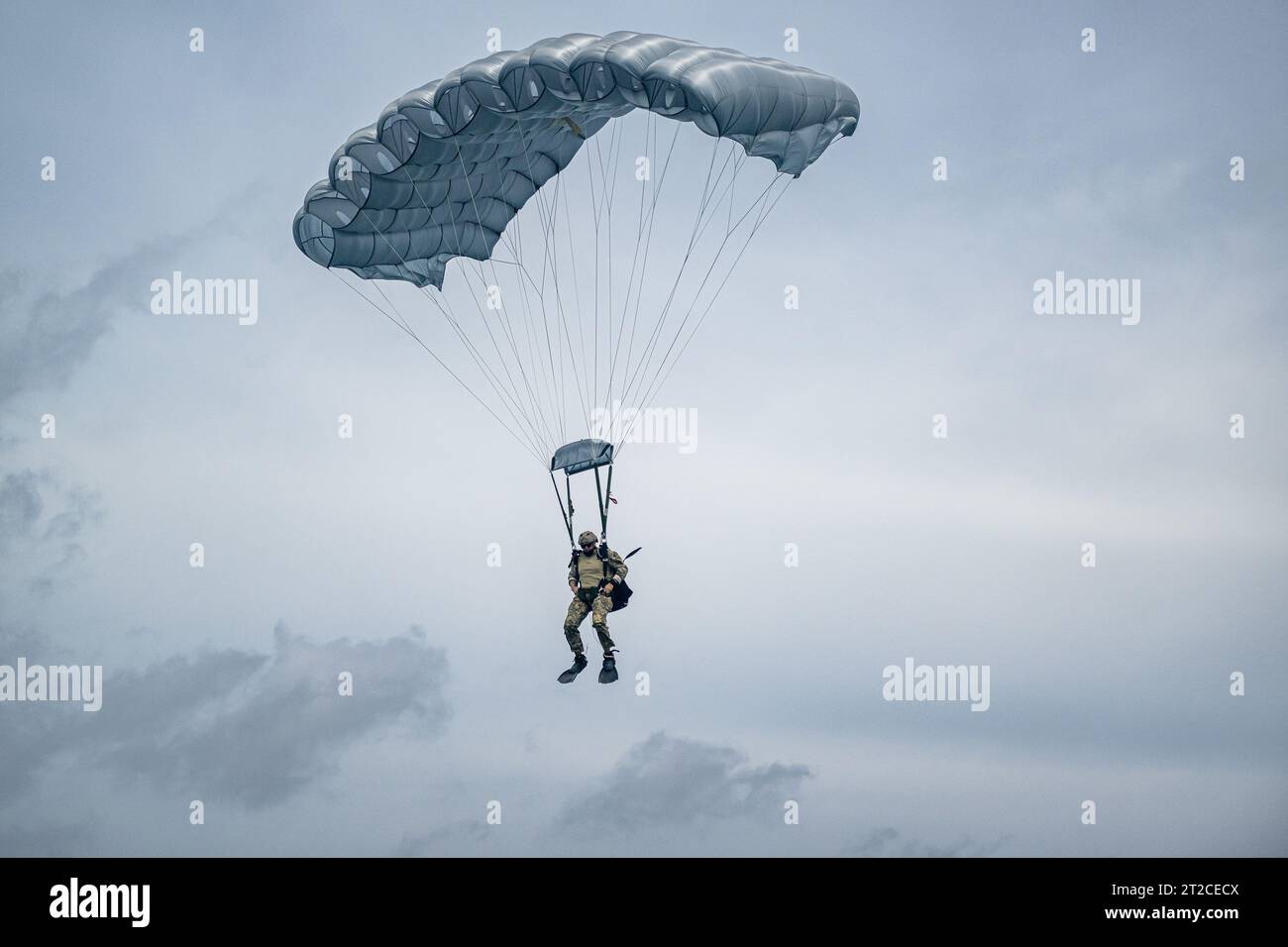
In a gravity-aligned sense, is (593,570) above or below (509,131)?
below

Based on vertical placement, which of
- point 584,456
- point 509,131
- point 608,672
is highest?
point 509,131

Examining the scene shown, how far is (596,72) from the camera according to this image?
72.8 ft

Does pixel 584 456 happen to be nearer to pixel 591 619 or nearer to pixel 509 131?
pixel 591 619

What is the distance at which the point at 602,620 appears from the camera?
936 inches

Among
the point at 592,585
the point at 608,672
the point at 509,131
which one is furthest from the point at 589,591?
the point at 509,131

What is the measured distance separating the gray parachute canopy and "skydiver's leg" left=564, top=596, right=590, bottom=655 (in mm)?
7802

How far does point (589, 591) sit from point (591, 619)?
48 centimetres

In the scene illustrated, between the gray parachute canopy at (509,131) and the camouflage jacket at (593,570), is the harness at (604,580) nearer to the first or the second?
the camouflage jacket at (593,570)

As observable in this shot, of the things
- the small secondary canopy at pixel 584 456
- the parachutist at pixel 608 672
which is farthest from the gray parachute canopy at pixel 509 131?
the parachutist at pixel 608 672
